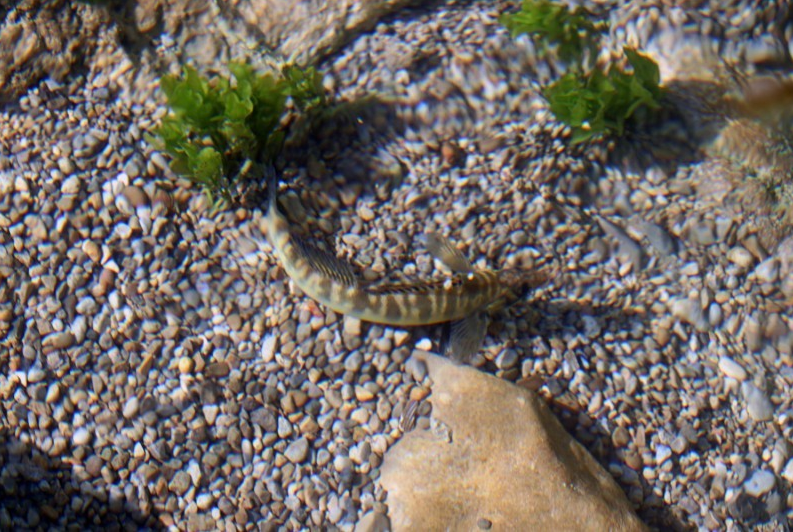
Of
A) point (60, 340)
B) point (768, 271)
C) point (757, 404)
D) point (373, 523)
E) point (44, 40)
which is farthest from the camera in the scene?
point (768, 271)

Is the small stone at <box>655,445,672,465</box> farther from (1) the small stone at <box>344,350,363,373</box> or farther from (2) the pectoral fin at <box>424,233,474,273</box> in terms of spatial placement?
(1) the small stone at <box>344,350,363,373</box>

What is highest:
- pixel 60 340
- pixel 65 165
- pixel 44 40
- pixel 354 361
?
pixel 44 40

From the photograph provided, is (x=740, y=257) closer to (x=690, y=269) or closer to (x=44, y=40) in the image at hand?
(x=690, y=269)

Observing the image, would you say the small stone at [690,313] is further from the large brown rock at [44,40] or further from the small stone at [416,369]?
the large brown rock at [44,40]

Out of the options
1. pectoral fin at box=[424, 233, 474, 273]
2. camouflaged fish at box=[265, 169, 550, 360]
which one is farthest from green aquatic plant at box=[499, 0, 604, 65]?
camouflaged fish at box=[265, 169, 550, 360]

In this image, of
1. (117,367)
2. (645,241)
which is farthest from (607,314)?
(117,367)

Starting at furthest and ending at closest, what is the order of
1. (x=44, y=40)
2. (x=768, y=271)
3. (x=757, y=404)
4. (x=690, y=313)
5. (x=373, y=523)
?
(x=768, y=271)
(x=44, y=40)
(x=690, y=313)
(x=757, y=404)
(x=373, y=523)

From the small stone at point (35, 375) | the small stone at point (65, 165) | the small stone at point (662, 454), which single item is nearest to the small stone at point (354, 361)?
the small stone at point (35, 375)

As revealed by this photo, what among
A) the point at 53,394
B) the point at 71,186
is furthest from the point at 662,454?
the point at 71,186
